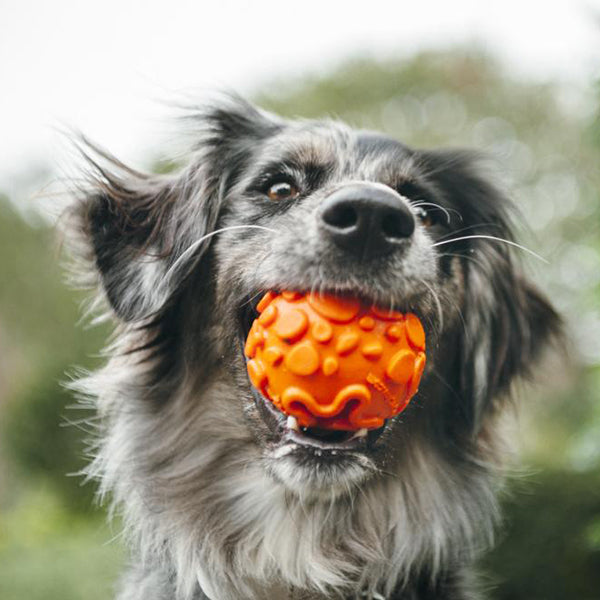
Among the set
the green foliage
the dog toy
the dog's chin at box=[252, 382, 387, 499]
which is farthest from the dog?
the green foliage

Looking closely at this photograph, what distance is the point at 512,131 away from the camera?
19578mm

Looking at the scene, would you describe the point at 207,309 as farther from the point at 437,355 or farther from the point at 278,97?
the point at 278,97

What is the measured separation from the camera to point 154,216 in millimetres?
3508

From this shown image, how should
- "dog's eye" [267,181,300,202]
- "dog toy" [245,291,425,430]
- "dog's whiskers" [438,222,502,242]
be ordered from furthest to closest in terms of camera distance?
"dog's whiskers" [438,222,502,242] → "dog's eye" [267,181,300,202] → "dog toy" [245,291,425,430]

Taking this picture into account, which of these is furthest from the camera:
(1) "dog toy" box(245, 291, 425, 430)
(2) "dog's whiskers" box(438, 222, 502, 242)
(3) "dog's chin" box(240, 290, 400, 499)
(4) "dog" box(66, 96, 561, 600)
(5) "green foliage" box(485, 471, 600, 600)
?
(5) "green foliage" box(485, 471, 600, 600)

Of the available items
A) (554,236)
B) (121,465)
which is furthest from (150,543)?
(554,236)

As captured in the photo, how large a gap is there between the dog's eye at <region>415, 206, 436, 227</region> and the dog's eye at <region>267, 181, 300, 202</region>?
0.54 metres

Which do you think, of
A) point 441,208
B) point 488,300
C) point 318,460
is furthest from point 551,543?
point 318,460

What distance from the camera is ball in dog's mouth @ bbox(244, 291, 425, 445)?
257 cm

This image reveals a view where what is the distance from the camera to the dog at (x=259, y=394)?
2.90 metres

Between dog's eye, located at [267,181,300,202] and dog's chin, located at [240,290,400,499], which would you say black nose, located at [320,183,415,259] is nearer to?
dog's eye, located at [267,181,300,202]

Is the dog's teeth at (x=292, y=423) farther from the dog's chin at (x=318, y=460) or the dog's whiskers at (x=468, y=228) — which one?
the dog's whiskers at (x=468, y=228)

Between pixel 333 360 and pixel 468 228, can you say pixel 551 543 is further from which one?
pixel 333 360

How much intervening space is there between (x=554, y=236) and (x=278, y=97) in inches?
308
